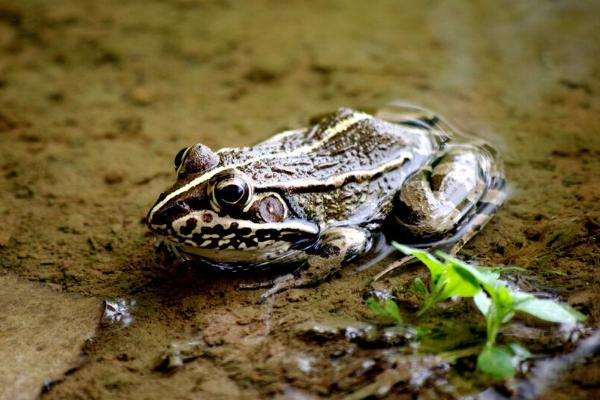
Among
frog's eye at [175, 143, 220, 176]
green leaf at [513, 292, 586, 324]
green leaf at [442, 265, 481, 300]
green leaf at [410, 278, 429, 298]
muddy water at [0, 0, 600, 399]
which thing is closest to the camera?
green leaf at [513, 292, 586, 324]

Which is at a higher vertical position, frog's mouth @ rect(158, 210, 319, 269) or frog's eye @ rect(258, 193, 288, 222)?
frog's eye @ rect(258, 193, 288, 222)

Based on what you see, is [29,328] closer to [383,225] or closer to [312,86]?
[383,225]

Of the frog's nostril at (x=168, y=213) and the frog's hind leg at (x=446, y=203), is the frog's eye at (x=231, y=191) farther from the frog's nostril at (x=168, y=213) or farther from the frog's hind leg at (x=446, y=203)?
the frog's hind leg at (x=446, y=203)

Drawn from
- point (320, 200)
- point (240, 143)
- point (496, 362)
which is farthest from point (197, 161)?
point (496, 362)

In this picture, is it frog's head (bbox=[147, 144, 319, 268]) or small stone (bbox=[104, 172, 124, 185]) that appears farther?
small stone (bbox=[104, 172, 124, 185])

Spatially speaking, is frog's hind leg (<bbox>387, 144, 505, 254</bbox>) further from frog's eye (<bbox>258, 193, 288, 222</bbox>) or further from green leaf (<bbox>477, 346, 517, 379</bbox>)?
green leaf (<bbox>477, 346, 517, 379</bbox>)

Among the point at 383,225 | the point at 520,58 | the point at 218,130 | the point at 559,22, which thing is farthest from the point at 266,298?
the point at 559,22

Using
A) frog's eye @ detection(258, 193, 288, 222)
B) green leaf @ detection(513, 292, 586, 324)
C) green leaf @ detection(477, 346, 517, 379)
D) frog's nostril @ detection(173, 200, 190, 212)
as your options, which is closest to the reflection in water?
frog's nostril @ detection(173, 200, 190, 212)
